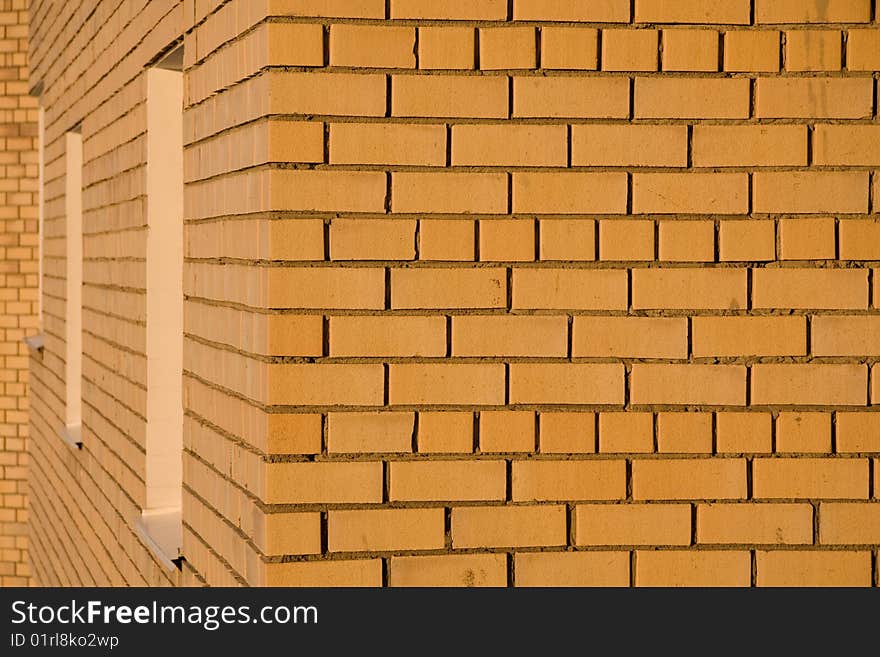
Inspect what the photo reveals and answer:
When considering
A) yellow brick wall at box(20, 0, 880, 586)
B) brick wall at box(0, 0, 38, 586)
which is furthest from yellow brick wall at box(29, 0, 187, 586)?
brick wall at box(0, 0, 38, 586)

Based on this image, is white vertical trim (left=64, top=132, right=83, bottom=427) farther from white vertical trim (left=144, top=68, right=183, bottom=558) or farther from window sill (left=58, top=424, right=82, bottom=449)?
white vertical trim (left=144, top=68, right=183, bottom=558)

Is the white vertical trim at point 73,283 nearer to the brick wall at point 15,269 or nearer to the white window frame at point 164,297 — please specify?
the white window frame at point 164,297

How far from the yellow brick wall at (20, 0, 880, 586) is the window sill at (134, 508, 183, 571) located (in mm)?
886

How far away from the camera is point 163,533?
4031 millimetres

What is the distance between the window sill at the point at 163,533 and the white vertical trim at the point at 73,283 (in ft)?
7.34

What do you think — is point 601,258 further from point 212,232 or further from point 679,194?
point 212,232

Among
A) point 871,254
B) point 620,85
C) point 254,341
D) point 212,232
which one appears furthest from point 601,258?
point 212,232

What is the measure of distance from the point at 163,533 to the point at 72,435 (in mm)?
2170

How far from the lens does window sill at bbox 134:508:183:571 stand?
3.73 meters

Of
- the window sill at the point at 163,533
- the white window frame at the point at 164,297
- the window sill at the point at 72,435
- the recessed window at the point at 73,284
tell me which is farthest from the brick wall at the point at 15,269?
the window sill at the point at 163,533

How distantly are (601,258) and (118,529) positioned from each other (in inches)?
97.3

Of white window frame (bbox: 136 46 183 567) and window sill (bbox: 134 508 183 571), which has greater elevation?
white window frame (bbox: 136 46 183 567)

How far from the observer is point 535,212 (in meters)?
2.87

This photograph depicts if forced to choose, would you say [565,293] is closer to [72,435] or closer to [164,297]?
[164,297]
